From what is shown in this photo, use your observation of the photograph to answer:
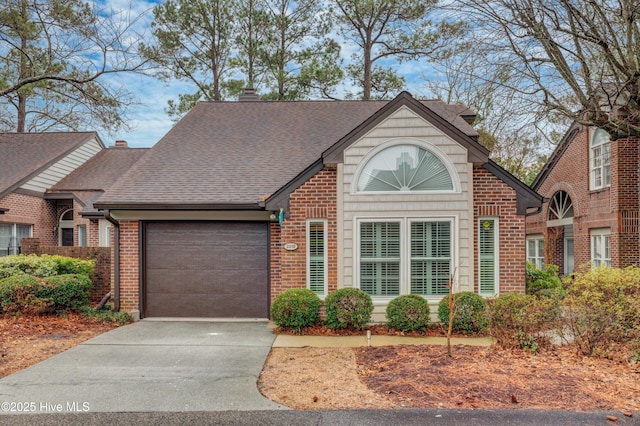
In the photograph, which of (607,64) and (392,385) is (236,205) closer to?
(392,385)

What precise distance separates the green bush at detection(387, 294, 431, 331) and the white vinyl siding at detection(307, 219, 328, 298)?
148 centimetres

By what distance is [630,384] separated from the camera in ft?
16.5

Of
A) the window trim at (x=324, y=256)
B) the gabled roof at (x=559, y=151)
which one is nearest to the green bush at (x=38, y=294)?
the window trim at (x=324, y=256)

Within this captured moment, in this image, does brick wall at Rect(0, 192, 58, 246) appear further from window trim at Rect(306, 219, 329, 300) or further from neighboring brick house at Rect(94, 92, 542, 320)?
window trim at Rect(306, 219, 329, 300)

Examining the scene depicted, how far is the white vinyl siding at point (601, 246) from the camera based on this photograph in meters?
13.5

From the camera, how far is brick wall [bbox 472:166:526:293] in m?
8.48

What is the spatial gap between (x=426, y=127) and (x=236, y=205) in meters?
4.22

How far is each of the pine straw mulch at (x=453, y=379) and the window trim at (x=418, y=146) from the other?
309 centimetres

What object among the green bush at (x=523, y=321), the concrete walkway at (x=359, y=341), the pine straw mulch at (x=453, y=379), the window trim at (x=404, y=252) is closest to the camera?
the pine straw mulch at (x=453, y=379)

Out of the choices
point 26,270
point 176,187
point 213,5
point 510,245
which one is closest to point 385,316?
point 510,245

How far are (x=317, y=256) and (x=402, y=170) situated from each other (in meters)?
2.45

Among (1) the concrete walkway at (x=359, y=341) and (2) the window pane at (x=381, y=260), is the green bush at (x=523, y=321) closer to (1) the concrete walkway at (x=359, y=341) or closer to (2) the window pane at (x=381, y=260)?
(1) the concrete walkway at (x=359, y=341)

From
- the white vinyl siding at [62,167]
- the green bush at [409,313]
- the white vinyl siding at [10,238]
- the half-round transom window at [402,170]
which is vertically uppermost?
the white vinyl siding at [62,167]

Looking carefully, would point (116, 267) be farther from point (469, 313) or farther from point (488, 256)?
point (488, 256)
